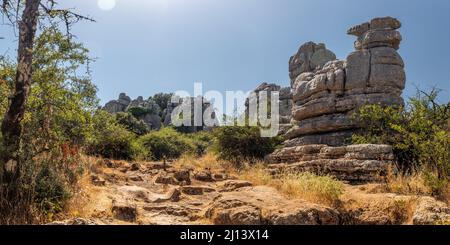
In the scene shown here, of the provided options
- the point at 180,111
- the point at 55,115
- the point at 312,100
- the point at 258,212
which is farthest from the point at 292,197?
the point at 180,111

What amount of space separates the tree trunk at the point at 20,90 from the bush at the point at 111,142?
1193cm

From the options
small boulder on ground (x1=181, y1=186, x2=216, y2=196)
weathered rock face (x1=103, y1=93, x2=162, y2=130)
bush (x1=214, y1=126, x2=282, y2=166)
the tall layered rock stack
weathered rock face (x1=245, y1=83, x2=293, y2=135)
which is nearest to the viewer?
small boulder on ground (x1=181, y1=186, x2=216, y2=196)

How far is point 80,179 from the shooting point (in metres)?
8.55

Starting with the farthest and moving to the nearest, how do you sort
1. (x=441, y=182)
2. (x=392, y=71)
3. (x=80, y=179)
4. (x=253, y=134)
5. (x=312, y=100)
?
1. (x=253, y=134)
2. (x=312, y=100)
3. (x=392, y=71)
4. (x=80, y=179)
5. (x=441, y=182)

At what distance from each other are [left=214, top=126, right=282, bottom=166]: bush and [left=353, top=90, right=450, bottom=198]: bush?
16.2 ft

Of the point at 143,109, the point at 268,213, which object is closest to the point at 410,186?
the point at 268,213

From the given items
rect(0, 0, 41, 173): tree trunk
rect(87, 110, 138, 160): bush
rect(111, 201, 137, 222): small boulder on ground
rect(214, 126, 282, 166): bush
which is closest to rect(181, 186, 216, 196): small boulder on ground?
rect(111, 201, 137, 222): small boulder on ground

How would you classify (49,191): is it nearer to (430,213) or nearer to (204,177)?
(430,213)

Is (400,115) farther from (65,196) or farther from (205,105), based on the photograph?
(205,105)

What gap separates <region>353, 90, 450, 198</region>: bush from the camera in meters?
8.09

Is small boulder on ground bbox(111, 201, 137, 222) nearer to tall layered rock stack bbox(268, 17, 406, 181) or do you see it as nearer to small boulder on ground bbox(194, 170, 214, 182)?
small boulder on ground bbox(194, 170, 214, 182)

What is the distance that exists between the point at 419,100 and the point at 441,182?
5.92 metres

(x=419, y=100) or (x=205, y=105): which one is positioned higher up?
(x=205, y=105)

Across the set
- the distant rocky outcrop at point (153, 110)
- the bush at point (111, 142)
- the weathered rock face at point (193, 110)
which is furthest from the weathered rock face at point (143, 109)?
the bush at point (111, 142)
